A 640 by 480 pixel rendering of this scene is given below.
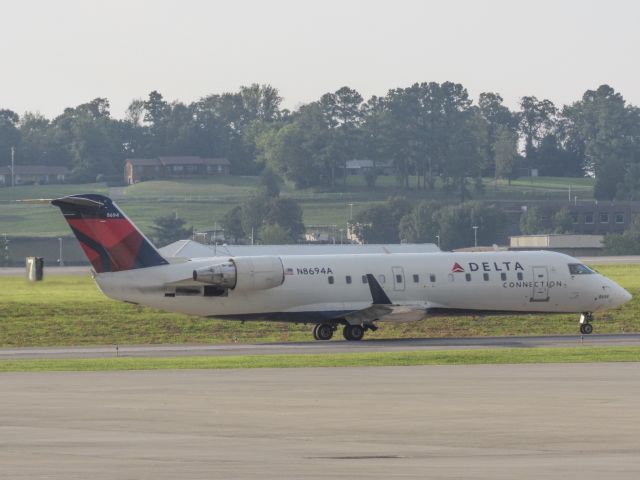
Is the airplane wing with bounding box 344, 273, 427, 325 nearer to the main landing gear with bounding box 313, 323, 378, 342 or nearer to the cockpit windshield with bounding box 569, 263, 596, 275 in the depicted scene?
the main landing gear with bounding box 313, 323, 378, 342

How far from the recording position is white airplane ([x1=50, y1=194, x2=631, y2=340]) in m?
54.1

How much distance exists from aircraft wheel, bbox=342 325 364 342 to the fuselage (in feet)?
2.71

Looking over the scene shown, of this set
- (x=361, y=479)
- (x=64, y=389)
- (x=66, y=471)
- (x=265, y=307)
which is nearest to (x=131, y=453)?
(x=66, y=471)

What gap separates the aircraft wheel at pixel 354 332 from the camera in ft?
186

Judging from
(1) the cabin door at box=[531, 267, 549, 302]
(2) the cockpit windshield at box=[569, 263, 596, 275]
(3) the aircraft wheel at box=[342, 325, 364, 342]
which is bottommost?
(3) the aircraft wheel at box=[342, 325, 364, 342]

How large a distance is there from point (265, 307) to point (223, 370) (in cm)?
1396

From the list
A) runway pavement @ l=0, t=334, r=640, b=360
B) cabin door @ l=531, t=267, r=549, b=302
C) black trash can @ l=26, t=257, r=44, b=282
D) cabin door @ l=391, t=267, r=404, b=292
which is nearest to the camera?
runway pavement @ l=0, t=334, r=640, b=360

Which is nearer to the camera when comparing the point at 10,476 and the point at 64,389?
the point at 10,476

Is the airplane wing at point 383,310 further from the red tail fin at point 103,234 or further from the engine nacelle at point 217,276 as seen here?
the red tail fin at point 103,234

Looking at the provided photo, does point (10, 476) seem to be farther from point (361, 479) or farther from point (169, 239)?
point (169, 239)

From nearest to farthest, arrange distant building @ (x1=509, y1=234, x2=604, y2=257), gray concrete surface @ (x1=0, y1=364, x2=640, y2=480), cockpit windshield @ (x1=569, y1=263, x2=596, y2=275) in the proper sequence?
gray concrete surface @ (x1=0, y1=364, x2=640, y2=480) → cockpit windshield @ (x1=569, y1=263, x2=596, y2=275) → distant building @ (x1=509, y1=234, x2=604, y2=257)

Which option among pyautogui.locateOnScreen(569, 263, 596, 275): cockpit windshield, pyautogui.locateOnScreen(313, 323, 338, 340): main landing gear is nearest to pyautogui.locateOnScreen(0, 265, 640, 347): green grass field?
pyautogui.locateOnScreen(313, 323, 338, 340): main landing gear

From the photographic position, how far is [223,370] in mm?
41500

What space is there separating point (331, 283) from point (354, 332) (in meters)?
2.05
